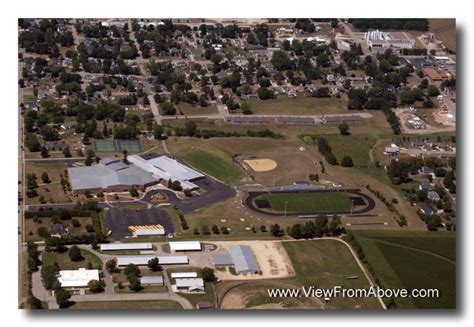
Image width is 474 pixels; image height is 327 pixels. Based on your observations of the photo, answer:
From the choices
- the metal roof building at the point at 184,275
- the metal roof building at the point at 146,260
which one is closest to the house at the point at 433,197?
the metal roof building at the point at 146,260

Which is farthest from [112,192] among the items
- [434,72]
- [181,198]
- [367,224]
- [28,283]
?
[434,72]

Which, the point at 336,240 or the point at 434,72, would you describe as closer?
the point at 336,240

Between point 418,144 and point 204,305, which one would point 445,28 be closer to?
point 418,144

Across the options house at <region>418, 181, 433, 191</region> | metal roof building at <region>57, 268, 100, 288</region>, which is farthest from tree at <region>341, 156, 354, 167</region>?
metal roof building at <region>57, 268, 100, 288</region>

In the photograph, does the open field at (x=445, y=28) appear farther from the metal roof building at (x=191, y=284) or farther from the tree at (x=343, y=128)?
the metal roof building at (x=191, y=284)

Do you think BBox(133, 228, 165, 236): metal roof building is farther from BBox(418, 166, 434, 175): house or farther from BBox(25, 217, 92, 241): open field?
BBox(418, 166, 434, 175): house

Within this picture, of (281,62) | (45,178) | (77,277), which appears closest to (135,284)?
(77,277)

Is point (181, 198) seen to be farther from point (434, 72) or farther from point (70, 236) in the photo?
point (434, 72)
